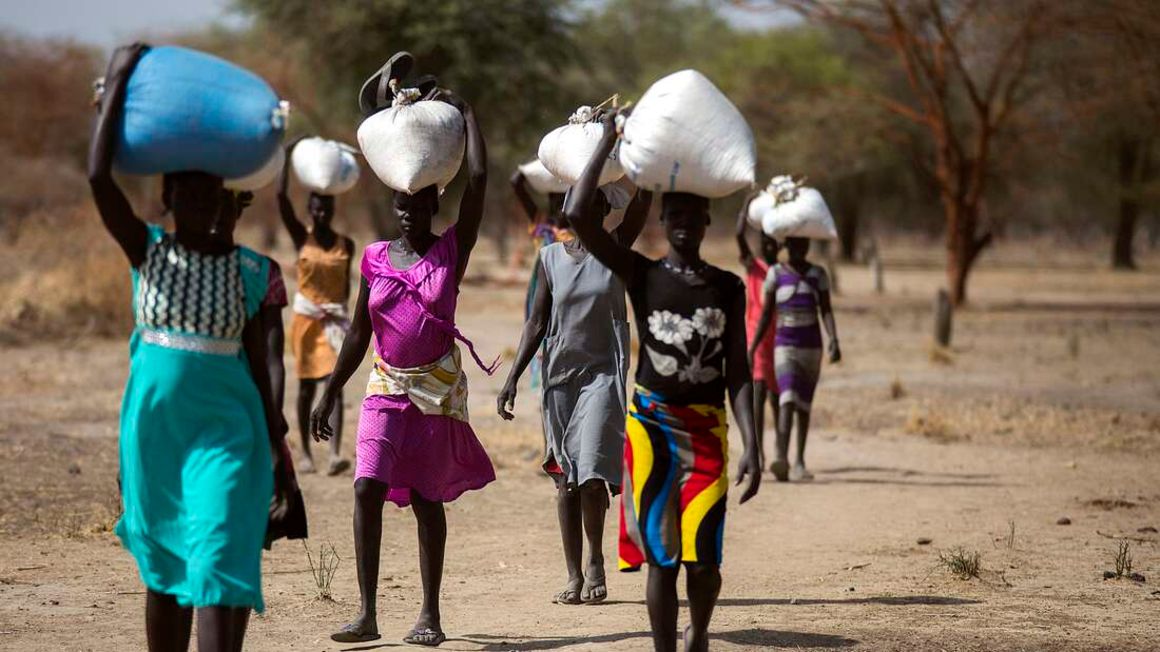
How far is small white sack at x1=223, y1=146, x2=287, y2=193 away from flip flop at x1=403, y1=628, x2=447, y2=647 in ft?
6.28

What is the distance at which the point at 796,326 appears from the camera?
384 inches

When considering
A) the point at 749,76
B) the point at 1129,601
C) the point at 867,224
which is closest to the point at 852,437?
the point at 1129,601

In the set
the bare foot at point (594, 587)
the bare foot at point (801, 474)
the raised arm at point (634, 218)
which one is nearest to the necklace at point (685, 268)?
the raised arm at point (634, 218)

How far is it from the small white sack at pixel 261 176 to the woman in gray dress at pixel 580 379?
83.3 inches

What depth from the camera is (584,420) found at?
6219 mm

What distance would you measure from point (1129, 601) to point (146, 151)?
4502 millimetres

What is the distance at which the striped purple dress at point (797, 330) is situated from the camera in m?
9.70

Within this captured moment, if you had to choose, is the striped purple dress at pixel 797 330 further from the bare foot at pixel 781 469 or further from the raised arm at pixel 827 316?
the bare foot at pixel 781 469

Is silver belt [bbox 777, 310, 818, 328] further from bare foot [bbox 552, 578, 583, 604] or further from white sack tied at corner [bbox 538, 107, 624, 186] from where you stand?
bare foot [bbox 552, 578, 583, 604]

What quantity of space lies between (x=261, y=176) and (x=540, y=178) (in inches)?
162

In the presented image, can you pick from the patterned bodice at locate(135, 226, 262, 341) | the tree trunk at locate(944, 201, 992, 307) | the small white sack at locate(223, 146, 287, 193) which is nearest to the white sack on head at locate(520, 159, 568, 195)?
the small white sack at locate(223, 146, 287, 193)

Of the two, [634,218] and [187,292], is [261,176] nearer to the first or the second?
[187,292]

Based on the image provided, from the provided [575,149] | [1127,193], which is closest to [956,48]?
[1127,193]

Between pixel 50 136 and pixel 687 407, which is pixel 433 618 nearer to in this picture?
pixel 687 407
